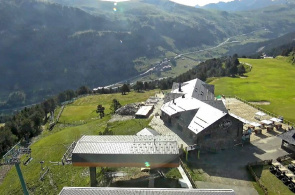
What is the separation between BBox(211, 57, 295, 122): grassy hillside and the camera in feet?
307

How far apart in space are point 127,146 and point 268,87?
101 metres

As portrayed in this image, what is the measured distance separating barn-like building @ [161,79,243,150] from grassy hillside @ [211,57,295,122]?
104ft

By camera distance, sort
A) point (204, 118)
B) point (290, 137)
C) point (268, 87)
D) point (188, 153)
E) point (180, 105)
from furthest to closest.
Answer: point (268, 87)
point (180, 105)
point (204, 118)
point (290, 137)
point (188, 153)

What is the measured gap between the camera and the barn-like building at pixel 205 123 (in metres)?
55.4

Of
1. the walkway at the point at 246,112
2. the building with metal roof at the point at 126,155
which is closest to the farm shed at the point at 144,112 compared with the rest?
the walkway at the point at 246,112

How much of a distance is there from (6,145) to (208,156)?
67.7m

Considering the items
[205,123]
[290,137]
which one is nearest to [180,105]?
[205,123]

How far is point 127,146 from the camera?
139 feet

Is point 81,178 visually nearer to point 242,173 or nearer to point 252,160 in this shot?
point 242,173

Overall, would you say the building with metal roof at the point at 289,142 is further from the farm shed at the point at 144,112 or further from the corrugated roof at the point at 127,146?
the farm shed at the point at 144,112

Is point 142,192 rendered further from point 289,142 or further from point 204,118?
point 289,142

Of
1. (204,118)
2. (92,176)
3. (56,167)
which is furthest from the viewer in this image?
(204,118)

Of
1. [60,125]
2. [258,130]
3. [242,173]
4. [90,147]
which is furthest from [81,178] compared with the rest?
[60,125]

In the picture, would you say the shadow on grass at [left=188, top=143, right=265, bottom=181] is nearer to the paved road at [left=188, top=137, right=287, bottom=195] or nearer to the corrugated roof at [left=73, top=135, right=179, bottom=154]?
the paved road at [left=188, top=137, right=287, bottom=195]
